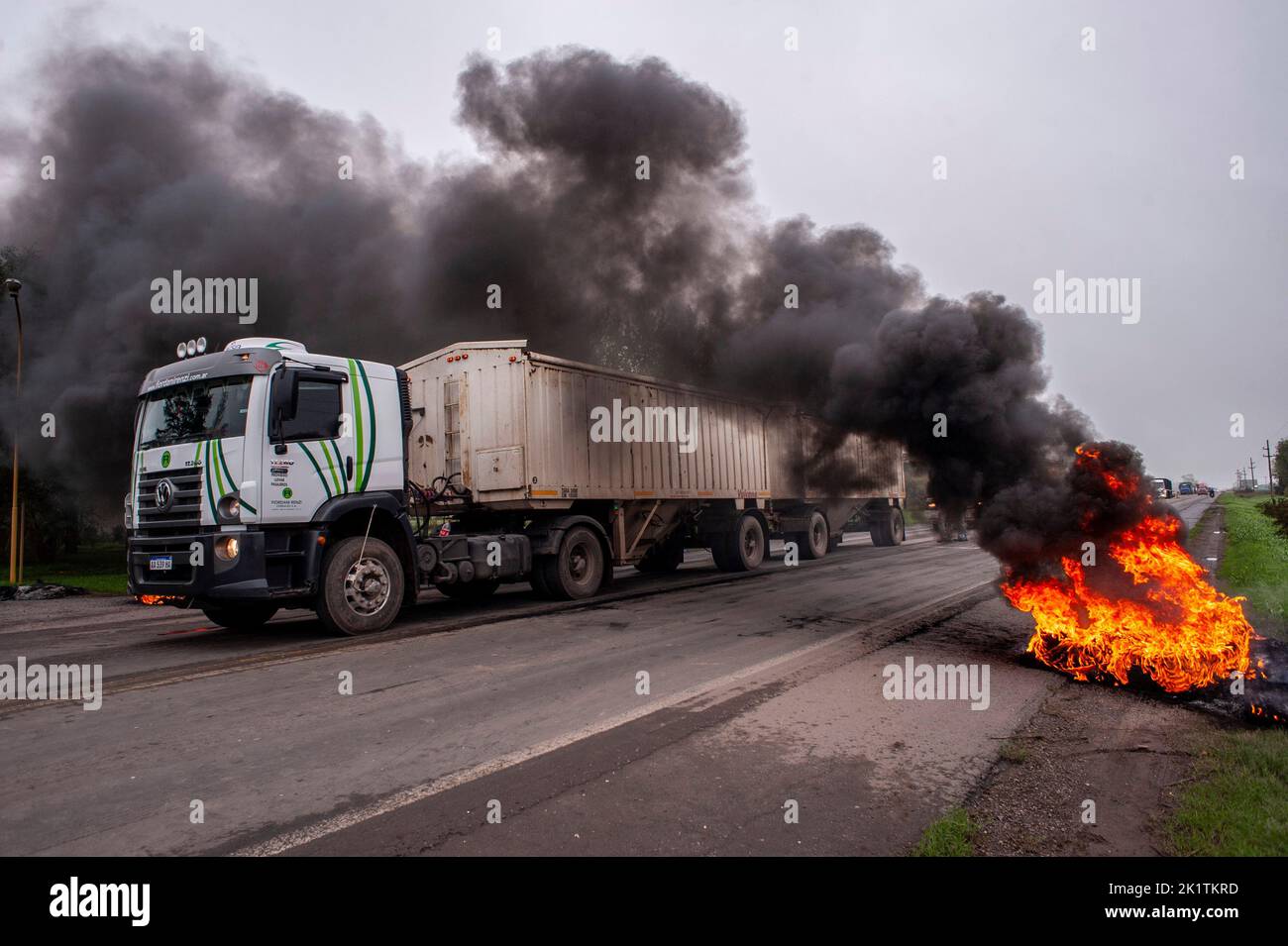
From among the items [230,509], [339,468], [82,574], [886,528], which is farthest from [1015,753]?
[82,574]

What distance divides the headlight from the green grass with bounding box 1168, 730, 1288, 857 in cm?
734

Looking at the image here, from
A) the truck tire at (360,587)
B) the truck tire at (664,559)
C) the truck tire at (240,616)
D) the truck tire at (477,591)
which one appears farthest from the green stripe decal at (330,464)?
the truck tire at (664,559)

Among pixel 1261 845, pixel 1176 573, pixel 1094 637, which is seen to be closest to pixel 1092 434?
pixel 1176 573

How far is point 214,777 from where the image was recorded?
3834 millimetres

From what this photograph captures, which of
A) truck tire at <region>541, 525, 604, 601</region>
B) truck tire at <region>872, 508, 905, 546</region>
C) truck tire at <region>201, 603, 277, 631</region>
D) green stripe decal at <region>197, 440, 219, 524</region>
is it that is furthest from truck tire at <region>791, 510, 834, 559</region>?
green stripe decal at <region>197, 440, 219, 524</region>

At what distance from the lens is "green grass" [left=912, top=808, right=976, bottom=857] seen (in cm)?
297

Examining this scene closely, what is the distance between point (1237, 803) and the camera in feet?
11.3

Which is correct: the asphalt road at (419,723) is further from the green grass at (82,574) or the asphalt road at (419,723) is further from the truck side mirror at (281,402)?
the green grass at (82,574)

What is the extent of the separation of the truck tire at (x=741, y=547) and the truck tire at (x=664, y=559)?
2.46ft

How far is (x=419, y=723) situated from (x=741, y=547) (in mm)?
10350

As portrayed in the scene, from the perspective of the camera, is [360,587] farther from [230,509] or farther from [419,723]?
[419,723]

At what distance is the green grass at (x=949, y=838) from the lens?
9.73ft

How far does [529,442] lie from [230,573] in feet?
13.5

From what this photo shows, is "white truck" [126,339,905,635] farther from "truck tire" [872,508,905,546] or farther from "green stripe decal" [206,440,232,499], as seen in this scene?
"truck tire" [872,508,905,546]
